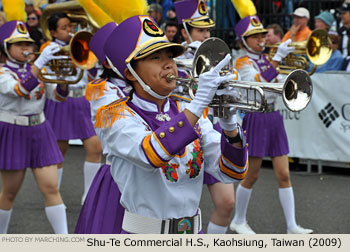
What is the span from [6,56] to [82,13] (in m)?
1.12

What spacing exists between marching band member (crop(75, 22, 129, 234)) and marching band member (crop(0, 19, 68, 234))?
96cm

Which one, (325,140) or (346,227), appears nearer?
(346,227)

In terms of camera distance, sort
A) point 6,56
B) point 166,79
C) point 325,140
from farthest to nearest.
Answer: point 325,140, point 6,56, point 166,79

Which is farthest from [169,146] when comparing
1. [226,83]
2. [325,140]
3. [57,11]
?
[325,140]

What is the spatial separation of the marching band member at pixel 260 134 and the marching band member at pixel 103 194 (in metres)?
1.85

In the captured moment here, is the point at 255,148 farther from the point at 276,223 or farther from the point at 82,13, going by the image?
the point at 82,13

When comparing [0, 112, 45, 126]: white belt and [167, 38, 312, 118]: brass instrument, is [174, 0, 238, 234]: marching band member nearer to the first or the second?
[0, 112, 45, 126]: white belt

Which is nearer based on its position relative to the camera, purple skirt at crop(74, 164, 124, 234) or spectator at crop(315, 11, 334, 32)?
purple skirt at crop(74, 164, 124, 234)

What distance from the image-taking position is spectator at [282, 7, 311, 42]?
9188 mm

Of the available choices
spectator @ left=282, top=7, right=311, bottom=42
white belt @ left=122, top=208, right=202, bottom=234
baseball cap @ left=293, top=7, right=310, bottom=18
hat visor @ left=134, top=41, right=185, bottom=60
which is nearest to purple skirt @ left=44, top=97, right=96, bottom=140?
spectator @ left=282, top=7, right=311, bottom=42

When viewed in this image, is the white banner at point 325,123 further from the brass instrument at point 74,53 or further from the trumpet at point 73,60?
the trumpet at point 73,60

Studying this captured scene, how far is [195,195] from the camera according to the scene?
3129mm

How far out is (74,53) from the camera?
5.92m

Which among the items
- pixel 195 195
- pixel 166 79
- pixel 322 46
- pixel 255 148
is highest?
pixel 166 79
